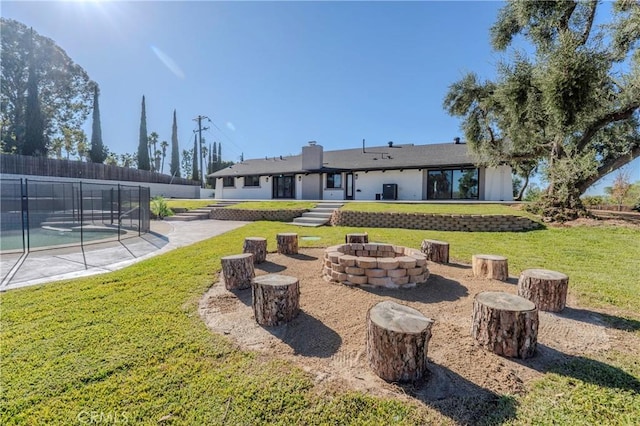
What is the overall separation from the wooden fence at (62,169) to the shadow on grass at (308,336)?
22094 mm

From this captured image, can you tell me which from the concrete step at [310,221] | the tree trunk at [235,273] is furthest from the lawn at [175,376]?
the concrete step at [310,221]

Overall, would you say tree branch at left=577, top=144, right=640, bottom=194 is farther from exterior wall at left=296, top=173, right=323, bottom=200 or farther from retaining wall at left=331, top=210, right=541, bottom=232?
exterior wall at left=296, top=173, right=323, bottom=200

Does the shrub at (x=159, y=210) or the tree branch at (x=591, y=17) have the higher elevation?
the tree branch at (x=591, y=17)

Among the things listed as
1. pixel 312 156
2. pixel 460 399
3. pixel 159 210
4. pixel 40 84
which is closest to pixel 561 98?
pixel 460 399

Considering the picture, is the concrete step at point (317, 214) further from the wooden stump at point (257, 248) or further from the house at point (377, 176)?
the wooden stump at point (257, 248)

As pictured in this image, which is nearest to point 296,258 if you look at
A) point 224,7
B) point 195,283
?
point 195,283

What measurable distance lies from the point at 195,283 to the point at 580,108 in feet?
32.9

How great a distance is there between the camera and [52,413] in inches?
75.8

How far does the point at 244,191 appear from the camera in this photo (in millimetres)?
23766

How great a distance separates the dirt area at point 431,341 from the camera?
85.0 inches

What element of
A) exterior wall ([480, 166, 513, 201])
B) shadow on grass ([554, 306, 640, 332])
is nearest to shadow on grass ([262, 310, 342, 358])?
shadow on grass ([554, 306, 640, 332])

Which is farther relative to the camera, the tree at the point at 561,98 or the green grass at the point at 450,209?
the green grass at the point at 450,209

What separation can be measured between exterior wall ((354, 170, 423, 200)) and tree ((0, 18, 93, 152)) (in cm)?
2621

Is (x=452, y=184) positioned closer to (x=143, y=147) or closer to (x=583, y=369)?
(x=583, y=369)
